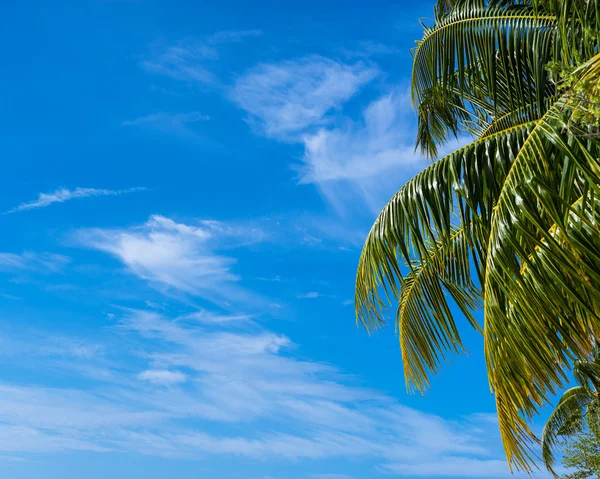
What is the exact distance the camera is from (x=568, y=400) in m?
21.5

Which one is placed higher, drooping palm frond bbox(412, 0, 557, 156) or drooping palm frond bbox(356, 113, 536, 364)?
drooping palm frond bbox(412, 0, 557, 156)

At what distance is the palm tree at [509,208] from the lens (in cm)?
474

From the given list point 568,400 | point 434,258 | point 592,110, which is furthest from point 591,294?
point 568,400

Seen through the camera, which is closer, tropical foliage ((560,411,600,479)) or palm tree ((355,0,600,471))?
palm tree ((355,0,600,471))

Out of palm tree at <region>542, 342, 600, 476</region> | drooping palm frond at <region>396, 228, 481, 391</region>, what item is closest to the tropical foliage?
palm tree at <region>542, 342, 600, 476</region>

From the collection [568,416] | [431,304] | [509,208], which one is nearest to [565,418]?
[568,416]

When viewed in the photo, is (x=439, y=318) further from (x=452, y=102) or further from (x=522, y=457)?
(x=452, y=102)

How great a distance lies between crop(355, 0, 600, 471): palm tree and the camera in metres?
4.74

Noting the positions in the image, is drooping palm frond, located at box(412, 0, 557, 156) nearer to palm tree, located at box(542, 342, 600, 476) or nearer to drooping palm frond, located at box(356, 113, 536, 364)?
drooping palm frond, located at box(356, 113, 536, 364)

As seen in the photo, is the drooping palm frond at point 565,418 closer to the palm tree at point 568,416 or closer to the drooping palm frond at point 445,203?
the palm tree at point 568,416

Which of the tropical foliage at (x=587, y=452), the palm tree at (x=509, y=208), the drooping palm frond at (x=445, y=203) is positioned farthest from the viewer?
the tropical foliage at (x=587, y=452)

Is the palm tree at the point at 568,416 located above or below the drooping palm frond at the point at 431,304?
above

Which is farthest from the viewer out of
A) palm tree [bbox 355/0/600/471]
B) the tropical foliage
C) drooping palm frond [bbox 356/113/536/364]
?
the tropical foliage

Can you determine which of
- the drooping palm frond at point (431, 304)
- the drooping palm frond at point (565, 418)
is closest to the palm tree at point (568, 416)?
the drooping palm frond at point (565, 418)
